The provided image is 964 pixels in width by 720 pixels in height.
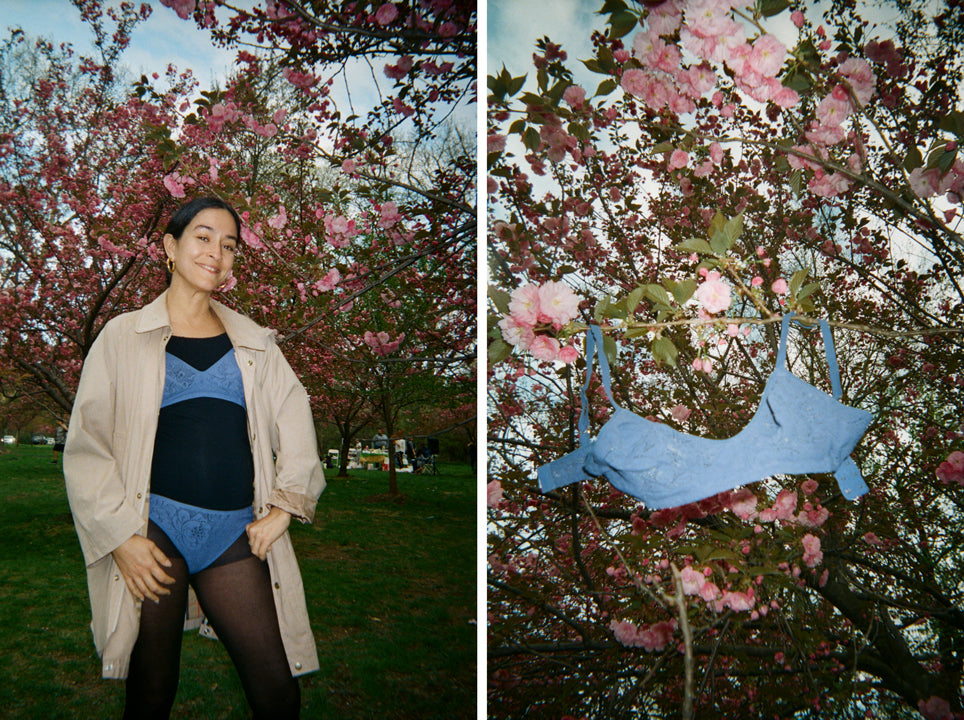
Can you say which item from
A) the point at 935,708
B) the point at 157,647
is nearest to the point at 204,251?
the point at 157,647

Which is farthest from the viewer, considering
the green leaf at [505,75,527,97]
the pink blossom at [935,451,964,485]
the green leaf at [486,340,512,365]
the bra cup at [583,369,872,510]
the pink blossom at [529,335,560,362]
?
the green leaf at [505,75,527,97]

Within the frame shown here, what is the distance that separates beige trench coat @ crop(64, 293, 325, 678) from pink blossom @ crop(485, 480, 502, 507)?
49 centimetres

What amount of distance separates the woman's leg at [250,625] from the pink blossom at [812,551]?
1.11m

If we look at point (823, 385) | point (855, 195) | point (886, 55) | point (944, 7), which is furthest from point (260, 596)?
point (944, 7)

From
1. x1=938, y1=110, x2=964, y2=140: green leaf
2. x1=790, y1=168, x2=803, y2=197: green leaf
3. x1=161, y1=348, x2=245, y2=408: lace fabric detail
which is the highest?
x1=938, y1=110, x2=964, y2=140: green leaf

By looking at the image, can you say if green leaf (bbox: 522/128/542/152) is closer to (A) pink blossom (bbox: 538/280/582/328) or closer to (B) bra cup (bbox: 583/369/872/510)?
(A) pink blossom (bbox: 538/280/582/328)

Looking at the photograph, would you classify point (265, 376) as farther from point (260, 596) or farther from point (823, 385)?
point (823, 385)

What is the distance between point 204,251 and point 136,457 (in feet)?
1.42

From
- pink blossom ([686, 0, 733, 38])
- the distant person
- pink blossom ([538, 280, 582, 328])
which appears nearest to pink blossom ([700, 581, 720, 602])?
pink blossom ([538, 280, 582, 328])

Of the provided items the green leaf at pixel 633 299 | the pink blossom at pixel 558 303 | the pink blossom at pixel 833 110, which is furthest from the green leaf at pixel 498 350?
the pink blossom at pixel 833 110

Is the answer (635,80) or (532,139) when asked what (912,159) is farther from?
(532,139)

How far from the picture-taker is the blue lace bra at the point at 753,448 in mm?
1151

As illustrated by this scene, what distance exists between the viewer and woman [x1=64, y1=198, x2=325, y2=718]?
1160 mm

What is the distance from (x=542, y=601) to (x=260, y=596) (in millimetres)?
707
